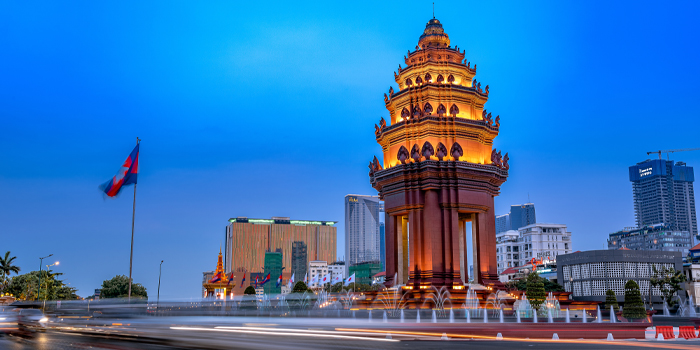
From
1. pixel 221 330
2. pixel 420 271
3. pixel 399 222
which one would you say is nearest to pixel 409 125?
pixel 399 222

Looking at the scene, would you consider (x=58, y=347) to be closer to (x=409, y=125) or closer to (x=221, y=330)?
(x=221, y=330)

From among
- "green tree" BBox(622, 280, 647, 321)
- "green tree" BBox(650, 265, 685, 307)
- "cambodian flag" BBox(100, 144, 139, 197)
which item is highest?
"cambodian flag" BBox(100, 144, 139, 197)

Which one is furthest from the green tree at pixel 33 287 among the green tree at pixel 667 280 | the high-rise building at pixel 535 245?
the high-rise building at pixel 535 245

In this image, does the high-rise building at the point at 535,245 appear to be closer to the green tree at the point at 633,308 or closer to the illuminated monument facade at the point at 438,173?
the green tree at the point at 633,308

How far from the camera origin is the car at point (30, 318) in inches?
1471

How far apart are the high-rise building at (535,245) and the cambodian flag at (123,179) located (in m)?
130

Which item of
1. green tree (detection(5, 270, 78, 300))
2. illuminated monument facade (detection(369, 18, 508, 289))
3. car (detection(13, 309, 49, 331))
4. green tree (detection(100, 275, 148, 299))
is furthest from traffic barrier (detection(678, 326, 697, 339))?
green tree (detection(100, 275, 148, 299))

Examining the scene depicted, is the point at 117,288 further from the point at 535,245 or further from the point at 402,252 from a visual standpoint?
the point at 535,245

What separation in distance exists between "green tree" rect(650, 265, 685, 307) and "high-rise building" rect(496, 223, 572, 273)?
64.9 meters

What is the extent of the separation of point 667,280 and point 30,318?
7536 cm

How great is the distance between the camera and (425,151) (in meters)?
46.8

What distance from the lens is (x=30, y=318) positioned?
3778 centimetres

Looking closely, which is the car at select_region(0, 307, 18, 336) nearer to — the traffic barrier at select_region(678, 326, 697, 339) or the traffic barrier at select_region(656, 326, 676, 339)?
the traffic barrier at select_region(656, 326, 676, 339)

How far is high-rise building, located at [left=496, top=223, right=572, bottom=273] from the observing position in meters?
158
